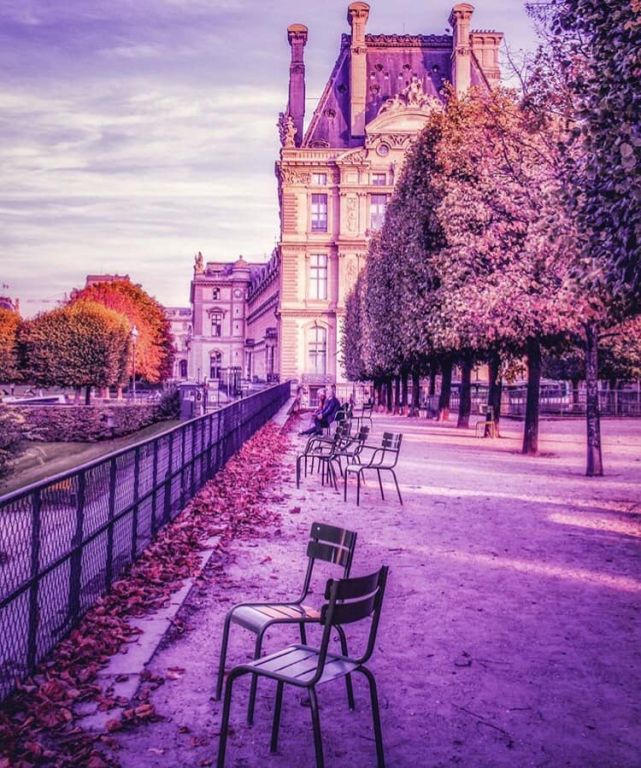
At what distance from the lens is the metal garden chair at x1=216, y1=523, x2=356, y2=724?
15.6 feet

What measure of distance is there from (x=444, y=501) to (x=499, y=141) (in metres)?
10.6

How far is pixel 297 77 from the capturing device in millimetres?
68000

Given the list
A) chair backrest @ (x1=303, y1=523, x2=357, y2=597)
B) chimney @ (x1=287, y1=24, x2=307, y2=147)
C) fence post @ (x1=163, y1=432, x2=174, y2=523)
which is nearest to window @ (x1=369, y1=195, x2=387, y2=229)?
chimney @ (x1=287, y1=24, x2=307, y2=147)

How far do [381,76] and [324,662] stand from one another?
66572mm

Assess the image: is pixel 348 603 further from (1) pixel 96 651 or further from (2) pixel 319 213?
(2) pixel 319 213

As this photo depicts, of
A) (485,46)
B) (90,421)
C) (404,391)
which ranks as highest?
(485,46)

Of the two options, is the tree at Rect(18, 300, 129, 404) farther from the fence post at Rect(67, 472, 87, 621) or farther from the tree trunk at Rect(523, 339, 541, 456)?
the fence post at Rect(67, 472, 87, 621)

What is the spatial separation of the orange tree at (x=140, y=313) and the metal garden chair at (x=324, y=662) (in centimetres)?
6970

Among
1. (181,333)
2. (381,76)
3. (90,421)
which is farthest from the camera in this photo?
(181,333)

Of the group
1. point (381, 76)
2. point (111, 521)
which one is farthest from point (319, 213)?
point (111, 521)

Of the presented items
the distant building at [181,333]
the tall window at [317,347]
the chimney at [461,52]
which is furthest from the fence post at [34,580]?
the distant building at [181,333]

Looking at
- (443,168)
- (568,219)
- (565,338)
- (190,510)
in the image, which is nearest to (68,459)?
(443,168)

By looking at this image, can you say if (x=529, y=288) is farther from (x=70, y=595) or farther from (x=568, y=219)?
(x=70, y=595)

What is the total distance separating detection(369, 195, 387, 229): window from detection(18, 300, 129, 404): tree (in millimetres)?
20853
